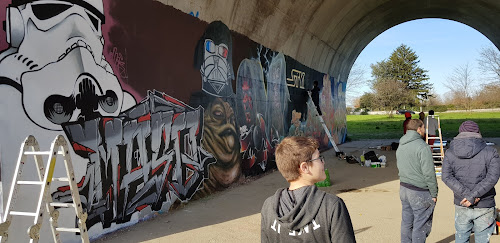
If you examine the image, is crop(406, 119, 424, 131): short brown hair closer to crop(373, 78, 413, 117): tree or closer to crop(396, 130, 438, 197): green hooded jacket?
crop(396, 130, 438, 197): green hooded jacket

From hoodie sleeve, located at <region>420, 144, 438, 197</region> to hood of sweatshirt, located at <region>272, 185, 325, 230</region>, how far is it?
2.81m

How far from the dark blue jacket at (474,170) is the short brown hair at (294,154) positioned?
2792 mm

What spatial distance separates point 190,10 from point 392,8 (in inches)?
514

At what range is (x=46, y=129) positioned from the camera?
509cm

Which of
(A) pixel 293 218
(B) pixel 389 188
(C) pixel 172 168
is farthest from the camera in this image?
(B) pixel 389 188

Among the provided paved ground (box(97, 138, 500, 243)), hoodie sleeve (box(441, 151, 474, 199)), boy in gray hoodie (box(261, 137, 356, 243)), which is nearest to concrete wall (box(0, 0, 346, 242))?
paved ground (box(97, 138, 500, 243))

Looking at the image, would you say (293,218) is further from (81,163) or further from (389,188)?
(389,188)

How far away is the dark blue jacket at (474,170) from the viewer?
4.09 meters

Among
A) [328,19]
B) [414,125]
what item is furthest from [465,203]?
[328,19]

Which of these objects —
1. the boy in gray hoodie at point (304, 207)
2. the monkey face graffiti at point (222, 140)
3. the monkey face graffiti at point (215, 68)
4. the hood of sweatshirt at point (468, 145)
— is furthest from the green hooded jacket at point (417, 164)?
the monkey face graffiti at point (215, 68)

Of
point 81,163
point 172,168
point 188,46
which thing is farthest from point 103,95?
point 188,46

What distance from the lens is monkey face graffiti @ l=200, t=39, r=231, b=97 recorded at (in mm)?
8719

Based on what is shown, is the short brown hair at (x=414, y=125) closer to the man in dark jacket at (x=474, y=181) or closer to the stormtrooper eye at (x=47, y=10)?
the man in dark jacket at (x=474, y=181)

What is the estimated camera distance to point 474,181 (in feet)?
13.6
